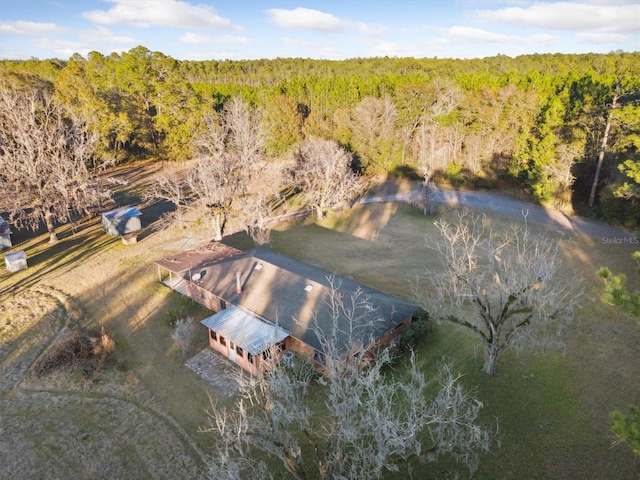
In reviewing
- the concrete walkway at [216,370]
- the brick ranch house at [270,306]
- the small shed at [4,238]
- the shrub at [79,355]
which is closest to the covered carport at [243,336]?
the brick ranch house at [270,306]

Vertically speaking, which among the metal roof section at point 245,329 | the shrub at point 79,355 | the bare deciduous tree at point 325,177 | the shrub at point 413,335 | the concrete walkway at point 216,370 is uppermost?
the bare deciduous tree at point 325,177

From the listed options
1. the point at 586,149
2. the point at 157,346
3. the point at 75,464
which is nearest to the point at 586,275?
the point at 586,149

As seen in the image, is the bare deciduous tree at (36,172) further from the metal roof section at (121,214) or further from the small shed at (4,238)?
the metal roof section at (121,214)

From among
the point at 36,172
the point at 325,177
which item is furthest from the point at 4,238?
the point at 325,177

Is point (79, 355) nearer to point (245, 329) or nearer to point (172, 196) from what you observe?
point (245, 329)

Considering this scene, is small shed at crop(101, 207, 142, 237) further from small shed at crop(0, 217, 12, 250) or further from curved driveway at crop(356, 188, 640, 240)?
curved driveway at crop(356, 188, 640, 240)

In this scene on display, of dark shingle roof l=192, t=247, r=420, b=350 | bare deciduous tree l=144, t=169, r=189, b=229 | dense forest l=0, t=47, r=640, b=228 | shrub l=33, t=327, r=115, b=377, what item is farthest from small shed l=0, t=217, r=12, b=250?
dark shingle roof l=192, t=247, r=420, b=350
